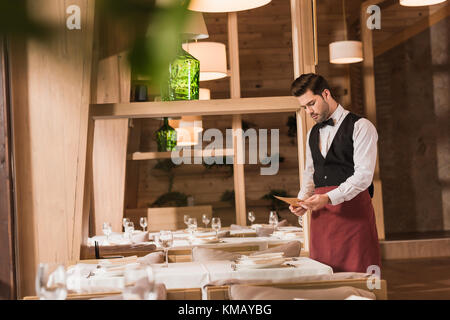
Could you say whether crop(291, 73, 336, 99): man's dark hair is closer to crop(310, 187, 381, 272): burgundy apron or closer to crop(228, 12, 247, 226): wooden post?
crop(310, 187, 381, 272): burgundy apron

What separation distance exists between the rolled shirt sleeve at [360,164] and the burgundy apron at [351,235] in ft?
0.30

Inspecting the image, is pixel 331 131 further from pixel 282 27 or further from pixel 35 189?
pixel 282 27

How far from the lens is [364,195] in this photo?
9.37 ft

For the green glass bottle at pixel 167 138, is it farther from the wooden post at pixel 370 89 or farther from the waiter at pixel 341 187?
the waiter at pixel 341 187

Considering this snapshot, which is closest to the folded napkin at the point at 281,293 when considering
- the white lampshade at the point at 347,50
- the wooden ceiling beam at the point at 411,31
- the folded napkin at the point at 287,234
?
the folded napkin at the point at 287,234

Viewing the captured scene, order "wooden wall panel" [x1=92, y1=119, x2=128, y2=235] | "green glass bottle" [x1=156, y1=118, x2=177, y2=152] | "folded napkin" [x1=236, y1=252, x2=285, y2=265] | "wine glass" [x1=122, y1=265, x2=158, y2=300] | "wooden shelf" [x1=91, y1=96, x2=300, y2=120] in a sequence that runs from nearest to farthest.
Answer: "wine glass" [x1=122, y1=265, x2=158, y2=300] → "folded napkin" [x1=236, y1=252, x2=285, y2=265] → "wooden shelf" [x1=91, y1=96, x2=300, y2=120] → "wooden wall panel" [x1=92, y1=119, x2=128, y2=235] → "green glass bottle" [x1=156, y1=118, x2=177, y2=152]

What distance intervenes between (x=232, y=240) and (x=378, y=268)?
152 centimetres

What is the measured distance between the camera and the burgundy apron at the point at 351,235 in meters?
2.83

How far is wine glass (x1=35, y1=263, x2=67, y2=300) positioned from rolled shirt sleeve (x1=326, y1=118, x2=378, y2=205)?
4.94ft

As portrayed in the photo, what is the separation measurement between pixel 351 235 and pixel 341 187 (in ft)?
0.90

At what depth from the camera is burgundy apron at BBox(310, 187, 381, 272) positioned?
9.29 feet

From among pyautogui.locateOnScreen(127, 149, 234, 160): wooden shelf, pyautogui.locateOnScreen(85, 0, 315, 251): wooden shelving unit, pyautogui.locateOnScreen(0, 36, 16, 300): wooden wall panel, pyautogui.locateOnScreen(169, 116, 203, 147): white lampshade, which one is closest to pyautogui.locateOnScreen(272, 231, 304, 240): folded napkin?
pyautogui.locateOnScreen(85, 0, 315, 251): wooden shelving unit

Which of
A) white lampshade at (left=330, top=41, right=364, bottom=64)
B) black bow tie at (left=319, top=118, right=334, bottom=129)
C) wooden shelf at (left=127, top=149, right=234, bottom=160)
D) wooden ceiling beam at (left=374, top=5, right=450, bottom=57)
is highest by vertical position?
wooden ceiling beam at (left=374, top=5, right=450, bottom=57)

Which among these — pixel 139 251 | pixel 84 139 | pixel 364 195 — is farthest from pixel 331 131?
pixel 139 251
